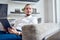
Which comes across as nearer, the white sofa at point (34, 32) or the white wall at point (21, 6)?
the white sofa at point (34, 32)

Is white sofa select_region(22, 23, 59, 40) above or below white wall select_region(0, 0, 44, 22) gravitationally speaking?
below

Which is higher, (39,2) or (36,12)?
(39,2)

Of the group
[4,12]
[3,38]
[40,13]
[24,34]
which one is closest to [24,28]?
[24,34]

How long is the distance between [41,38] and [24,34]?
177mm

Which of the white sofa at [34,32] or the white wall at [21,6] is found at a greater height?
the white wall at [21,6]

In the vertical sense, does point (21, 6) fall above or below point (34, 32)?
above

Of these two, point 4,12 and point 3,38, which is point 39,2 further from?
point 3,38

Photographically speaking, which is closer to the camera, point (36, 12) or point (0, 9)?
point (0, 9)

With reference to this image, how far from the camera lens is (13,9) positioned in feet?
9.95

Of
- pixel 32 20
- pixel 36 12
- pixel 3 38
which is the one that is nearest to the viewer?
pixel 3 38

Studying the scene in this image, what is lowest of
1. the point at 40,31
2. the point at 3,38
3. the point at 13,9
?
the point at 3,38

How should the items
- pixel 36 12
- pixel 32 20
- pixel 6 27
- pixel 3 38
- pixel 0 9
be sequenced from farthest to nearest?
pixel 36 12, pixel 0 9, pixel 32 20, pixel 6 27, pixel 3 38

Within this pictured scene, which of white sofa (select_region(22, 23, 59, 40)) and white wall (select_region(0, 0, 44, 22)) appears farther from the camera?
white wall (select_region(0, 0, 44, 22))

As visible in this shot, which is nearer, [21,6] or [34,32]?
[34,32]
